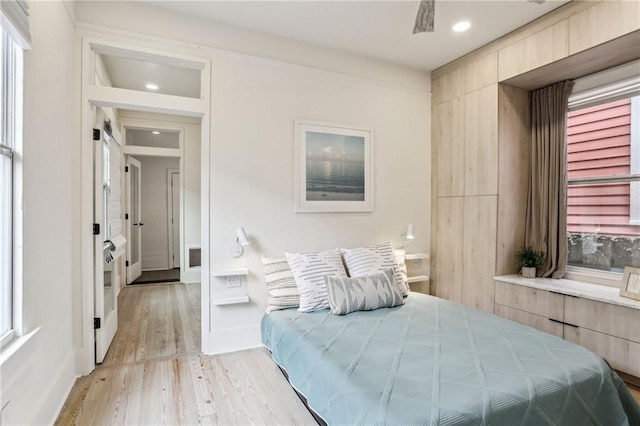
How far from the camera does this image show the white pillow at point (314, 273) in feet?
8.71

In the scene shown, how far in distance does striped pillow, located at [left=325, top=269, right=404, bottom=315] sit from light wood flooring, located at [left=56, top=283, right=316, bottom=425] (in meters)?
0.71

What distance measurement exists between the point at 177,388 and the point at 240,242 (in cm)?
116

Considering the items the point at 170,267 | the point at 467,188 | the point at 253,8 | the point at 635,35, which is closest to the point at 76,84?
the point at 253,8

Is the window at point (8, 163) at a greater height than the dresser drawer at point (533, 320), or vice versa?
the window at point (8, 163)

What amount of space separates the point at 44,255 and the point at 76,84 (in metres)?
1.37

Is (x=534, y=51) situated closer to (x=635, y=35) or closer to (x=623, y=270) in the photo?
(x=635, y=35)

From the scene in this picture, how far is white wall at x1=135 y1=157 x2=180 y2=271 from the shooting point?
7.05 m

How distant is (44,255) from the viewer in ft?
6.16

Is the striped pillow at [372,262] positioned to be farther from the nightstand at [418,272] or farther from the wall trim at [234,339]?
the wall trim at [234,339]

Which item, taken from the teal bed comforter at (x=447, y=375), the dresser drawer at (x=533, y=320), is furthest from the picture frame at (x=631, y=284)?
the teal bed comforter at (x=447, y=375)

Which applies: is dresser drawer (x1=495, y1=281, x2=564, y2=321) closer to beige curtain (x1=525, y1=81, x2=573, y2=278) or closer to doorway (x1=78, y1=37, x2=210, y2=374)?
beige curtain (x1=525, y1=81, x2=573, y2=278)

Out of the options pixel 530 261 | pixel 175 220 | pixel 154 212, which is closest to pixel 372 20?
pixel 530 261

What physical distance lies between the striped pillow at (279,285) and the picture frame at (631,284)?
2.50 m

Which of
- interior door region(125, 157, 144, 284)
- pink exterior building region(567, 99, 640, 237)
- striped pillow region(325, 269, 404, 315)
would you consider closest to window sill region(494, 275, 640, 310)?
pink exterior building region(567, 99, 640, 237)
